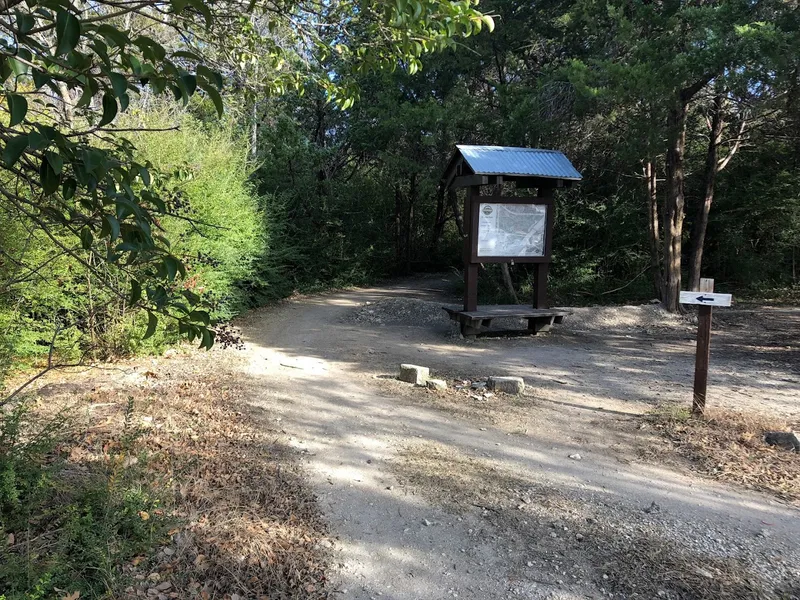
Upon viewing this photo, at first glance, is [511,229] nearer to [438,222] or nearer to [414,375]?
[414,375]

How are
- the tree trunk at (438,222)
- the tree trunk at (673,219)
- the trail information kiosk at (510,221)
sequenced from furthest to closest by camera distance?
the tree trunk at (438,222) < the tree trunk at (673,219) < the trail information kiosk at (510,221)

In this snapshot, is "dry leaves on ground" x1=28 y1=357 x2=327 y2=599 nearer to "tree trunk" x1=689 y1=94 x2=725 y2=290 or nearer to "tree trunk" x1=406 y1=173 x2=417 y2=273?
"tree trunk" x1=689 y1=94 x2=725 y2=290

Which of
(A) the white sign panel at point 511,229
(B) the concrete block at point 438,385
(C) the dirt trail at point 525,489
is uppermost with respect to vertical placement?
(A) the white sign panel at point 511,229

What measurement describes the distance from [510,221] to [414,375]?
431 centimetres

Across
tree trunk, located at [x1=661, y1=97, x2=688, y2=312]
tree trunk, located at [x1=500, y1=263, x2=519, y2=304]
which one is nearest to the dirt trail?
tree trunk, located at [x1=661, y1=97, x2=688, y2=312]

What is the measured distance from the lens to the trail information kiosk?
9.52 meters

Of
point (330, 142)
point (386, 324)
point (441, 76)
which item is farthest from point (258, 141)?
point (386, 324)

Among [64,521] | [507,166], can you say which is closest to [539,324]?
[507,166]

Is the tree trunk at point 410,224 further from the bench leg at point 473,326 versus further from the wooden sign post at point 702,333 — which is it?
the wooden sign post at point 702,333

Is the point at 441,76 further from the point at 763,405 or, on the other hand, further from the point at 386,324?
the point at 763,405

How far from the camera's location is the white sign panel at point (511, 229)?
967 cm

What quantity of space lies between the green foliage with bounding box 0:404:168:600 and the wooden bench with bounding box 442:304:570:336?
22.1 ft

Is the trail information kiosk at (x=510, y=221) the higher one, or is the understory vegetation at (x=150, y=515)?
the trail information kiosk at (x=510, y=221)

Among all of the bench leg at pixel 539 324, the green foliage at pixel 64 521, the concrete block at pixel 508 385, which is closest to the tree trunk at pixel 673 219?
the bench leg at pixel 539 324
